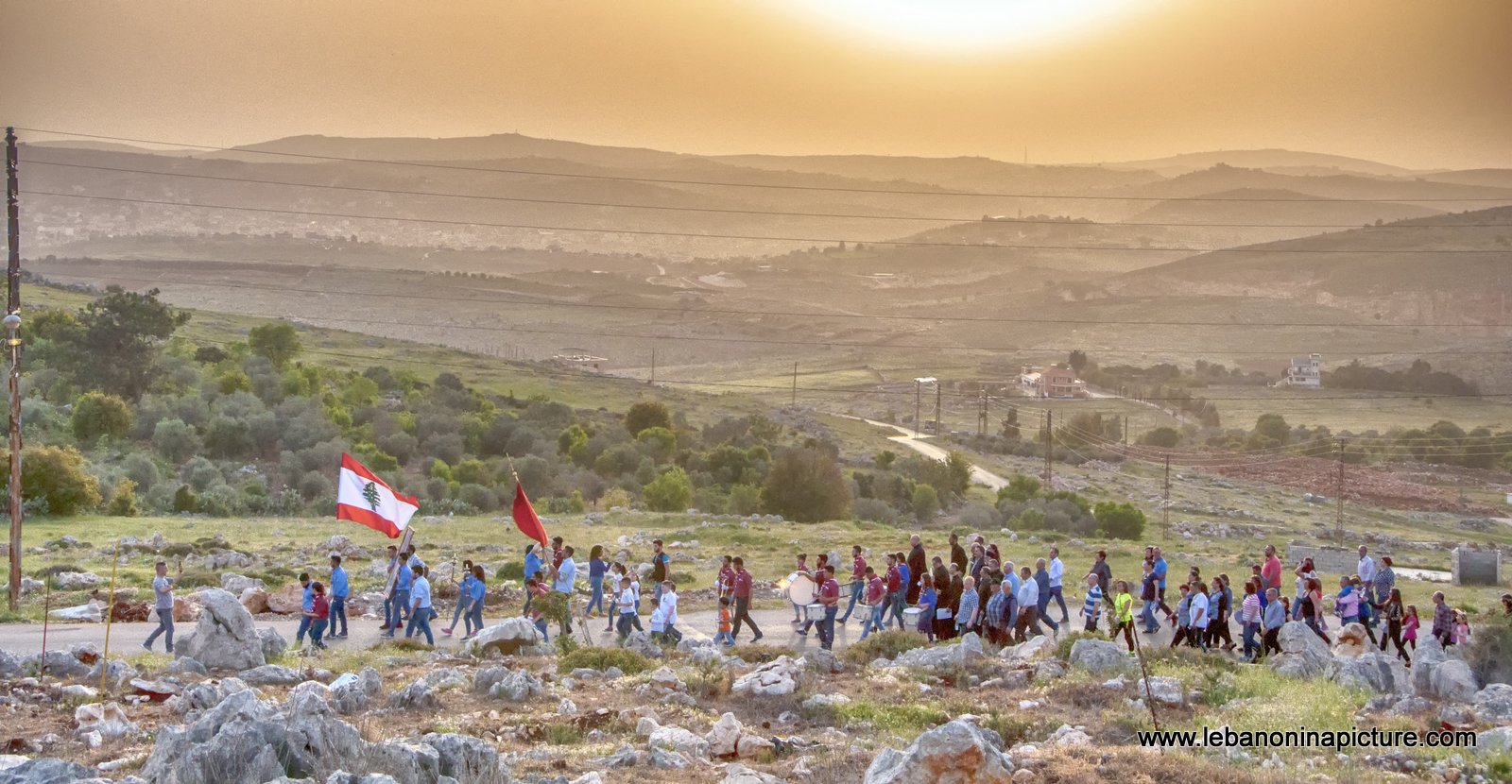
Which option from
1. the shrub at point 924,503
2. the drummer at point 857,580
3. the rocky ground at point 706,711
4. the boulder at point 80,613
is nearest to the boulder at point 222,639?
the rocky ground at point 706,711

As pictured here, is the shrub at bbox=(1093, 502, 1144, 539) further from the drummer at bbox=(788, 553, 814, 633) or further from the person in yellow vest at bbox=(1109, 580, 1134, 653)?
the person in yellow vest at bbox=(1109, 580, 1134, 653)

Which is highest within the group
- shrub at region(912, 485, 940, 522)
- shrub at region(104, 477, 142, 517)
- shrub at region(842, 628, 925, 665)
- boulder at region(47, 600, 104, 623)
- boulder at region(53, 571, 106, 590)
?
shrub at region(842, 628, 925, 665)

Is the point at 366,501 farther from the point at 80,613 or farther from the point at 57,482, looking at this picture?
the point at 57,482

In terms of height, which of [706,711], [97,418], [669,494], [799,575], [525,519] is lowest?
[669,494]

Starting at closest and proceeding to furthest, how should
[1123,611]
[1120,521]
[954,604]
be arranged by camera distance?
[1123,611] < [954,604] < [1120,521]

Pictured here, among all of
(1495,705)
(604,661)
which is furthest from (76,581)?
(1495,705)

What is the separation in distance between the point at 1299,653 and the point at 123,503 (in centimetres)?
3610

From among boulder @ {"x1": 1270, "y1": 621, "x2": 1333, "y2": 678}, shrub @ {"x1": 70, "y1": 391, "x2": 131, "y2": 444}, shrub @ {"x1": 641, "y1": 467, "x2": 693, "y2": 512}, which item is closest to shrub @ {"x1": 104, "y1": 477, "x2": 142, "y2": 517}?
shrub @ {"x1": 70, "y1": 391, "x2": 131, "y2": 444}

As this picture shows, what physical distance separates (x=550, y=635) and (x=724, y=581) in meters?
3.41

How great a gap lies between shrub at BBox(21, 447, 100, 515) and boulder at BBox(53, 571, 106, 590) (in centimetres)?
1222

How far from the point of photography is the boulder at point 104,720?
15320mm

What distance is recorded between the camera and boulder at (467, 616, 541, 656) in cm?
2188

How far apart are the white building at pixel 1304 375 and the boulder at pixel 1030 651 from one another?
12952cm

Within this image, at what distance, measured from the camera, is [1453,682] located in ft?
65.0
